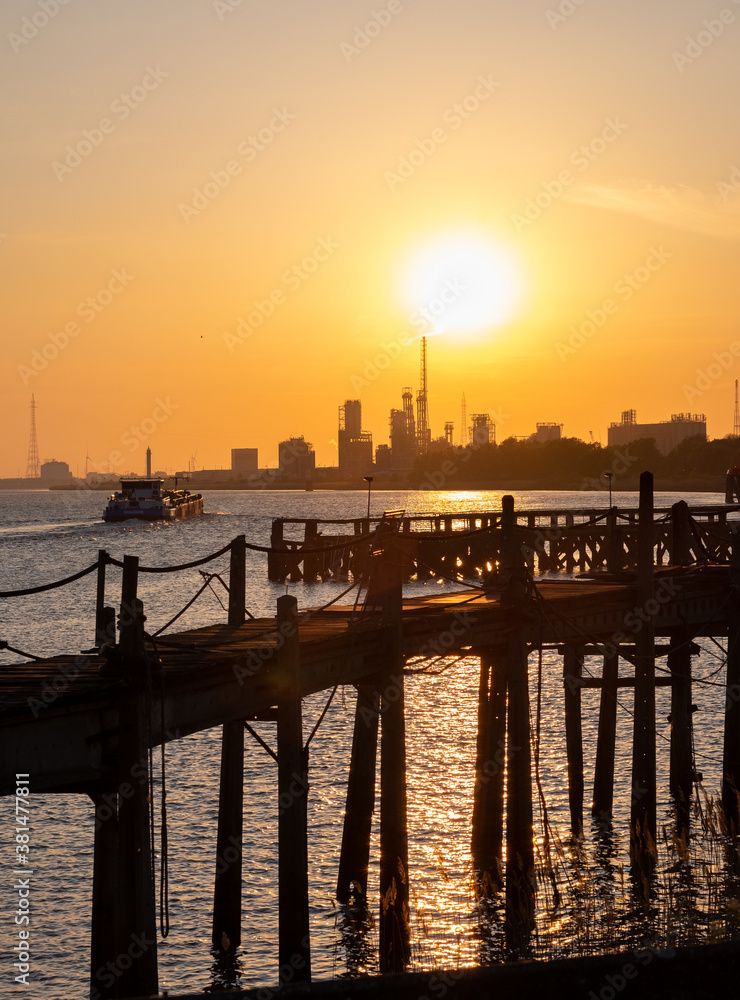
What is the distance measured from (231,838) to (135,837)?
4.50m

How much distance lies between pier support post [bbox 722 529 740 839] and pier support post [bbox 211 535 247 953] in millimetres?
8300

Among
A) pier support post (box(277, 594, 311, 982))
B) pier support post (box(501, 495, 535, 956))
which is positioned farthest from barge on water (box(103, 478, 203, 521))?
pier support post (box(277, 594, 311, 982))

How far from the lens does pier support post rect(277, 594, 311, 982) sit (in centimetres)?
1141

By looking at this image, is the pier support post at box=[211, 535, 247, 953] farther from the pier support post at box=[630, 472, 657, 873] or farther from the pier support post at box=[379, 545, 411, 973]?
the pier support post at box=[630, 472, 657, 873]

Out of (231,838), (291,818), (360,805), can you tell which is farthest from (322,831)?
(291,818)

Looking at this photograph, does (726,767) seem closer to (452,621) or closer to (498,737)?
(498,737)

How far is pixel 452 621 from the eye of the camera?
48.4 ft

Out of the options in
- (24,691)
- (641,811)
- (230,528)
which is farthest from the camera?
(230,528)

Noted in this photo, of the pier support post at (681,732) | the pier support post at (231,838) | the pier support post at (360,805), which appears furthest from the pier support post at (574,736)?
the pier support post at (231,838)

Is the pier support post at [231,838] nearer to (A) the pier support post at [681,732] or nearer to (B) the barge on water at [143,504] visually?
(A) the pier support post at [681,732]

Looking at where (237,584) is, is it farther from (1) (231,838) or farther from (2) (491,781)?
(2) (491,781)

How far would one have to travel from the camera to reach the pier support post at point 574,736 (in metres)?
18.7

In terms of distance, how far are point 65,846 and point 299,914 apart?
23.6 ft

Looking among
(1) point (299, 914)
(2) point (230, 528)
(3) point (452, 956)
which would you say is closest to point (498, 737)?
(3) point (452, 956)
